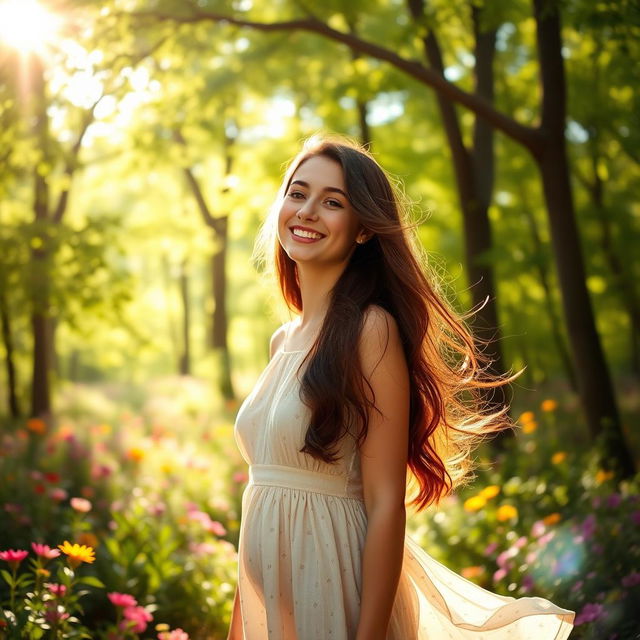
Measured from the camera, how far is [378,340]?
2.52 metres

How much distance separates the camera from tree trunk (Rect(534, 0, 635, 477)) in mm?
6820

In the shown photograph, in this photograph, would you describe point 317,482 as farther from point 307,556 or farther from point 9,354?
point 9,354

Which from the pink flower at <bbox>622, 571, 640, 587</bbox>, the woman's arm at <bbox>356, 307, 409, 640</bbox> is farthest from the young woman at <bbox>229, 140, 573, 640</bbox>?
the pink flower at <bbox>622, 571, 640, 587</bbox>

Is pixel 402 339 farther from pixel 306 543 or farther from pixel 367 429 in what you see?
pixel 306 543

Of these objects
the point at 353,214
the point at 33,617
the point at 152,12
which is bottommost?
the point at 33,617

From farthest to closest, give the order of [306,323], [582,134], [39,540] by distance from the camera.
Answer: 1. [582,134]
2. [39,540]
3. [306,323]

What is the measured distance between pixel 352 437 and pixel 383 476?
0.15 meters

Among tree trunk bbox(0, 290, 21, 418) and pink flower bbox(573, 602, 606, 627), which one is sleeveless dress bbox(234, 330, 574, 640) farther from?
tree trunk bbox(0, 290, 21, 418)

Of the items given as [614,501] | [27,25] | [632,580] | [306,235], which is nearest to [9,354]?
[27,25]

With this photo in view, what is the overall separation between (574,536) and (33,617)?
10.0 ft

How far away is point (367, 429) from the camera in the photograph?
8.10 feet

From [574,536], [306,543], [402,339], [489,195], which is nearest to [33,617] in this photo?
[306,543]

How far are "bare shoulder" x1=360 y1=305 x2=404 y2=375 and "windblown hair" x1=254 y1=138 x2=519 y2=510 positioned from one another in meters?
0.02

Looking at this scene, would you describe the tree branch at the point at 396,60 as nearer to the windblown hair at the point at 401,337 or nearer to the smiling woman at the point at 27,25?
the smiling woman at the point at 27,25
